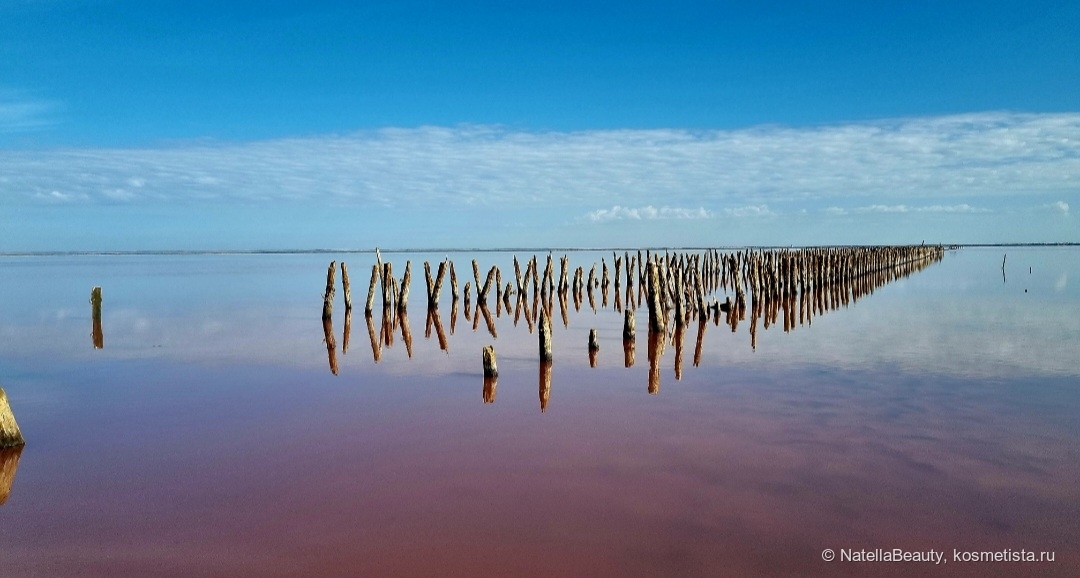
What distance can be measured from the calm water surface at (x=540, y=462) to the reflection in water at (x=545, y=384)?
2.9 inches

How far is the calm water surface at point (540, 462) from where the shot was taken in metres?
4.43

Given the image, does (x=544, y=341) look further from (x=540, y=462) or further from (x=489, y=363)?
(x=540, y=462)

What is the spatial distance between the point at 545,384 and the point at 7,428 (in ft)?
16.4

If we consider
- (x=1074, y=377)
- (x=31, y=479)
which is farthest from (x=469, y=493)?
(x=1074, y=377)

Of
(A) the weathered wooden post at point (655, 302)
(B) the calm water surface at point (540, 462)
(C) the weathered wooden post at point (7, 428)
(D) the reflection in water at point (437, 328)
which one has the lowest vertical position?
(B) the calm water surface at point (540, 462)

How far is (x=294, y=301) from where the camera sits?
23.9 meters

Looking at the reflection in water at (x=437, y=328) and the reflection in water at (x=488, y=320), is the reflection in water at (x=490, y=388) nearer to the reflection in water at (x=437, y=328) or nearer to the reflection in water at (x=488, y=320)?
the reflection in water at (x=437, y=328)

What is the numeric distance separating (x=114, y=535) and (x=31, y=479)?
1.50 m

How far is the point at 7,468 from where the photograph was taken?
588 centimetres

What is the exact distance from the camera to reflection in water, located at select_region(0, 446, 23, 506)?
5359 millimetres

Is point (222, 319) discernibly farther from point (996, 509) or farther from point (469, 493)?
point (996, 509)

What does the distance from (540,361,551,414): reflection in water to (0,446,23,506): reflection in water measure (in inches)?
164

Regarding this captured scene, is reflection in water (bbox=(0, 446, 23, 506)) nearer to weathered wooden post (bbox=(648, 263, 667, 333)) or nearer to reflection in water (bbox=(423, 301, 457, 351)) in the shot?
reflection in water (bbox=(423, 301, 457, 351))

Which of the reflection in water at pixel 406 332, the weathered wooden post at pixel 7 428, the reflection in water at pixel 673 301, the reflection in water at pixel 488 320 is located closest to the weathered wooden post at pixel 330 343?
the reflection in water at pixel 673 301
